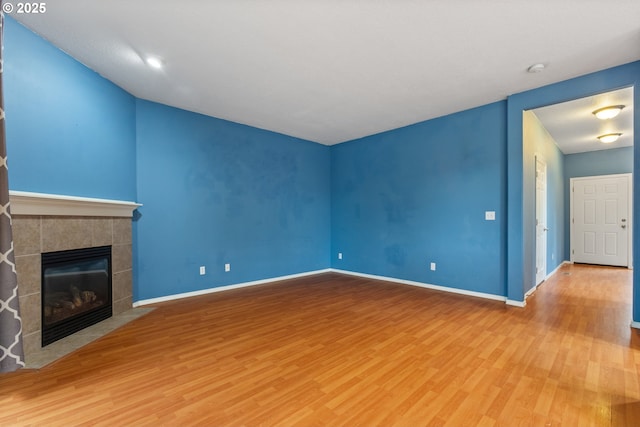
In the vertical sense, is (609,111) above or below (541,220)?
above

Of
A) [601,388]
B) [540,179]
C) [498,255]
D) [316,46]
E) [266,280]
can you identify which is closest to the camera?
[601,388]

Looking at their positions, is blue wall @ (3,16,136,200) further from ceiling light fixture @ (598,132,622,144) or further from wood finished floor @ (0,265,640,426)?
ceiling light fixture @ (598,132,622,144)

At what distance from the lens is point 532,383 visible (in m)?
1.93

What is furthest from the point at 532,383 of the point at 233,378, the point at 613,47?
the point at 613,47

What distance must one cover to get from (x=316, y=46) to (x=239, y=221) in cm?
294

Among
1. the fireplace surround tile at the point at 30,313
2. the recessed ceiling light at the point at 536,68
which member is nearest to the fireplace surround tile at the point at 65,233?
the fireplace surround tile at the point at 30,313

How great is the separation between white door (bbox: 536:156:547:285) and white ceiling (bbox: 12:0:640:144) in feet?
5.55

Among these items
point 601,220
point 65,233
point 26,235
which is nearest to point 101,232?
point 65,233

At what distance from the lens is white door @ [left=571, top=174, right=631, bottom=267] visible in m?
6.05

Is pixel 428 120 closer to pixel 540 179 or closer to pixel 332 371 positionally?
pixel 540 179

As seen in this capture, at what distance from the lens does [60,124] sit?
2.65 meters

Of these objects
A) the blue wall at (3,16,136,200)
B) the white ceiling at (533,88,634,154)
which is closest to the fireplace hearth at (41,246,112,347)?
the blue wall at (3,16,136,200)

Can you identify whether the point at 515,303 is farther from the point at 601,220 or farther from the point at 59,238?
the point at 59,238

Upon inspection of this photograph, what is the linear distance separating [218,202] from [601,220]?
8.14 metres
